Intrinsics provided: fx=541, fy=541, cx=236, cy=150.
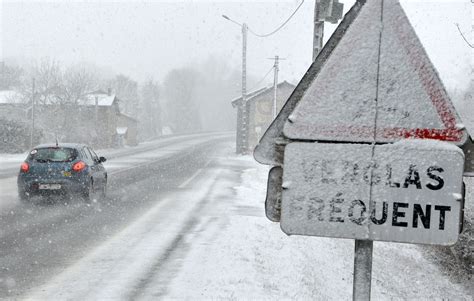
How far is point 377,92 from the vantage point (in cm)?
263

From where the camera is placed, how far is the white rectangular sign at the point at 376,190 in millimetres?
2539

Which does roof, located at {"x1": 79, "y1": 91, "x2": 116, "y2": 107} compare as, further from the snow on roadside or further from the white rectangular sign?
the white rectangular sign

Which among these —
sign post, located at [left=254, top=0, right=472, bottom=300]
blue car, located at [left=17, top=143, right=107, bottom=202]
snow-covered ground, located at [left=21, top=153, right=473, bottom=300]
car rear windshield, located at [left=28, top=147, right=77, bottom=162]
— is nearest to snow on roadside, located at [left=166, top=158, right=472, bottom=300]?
snow-covered ground, located at [left=21, top=153, right=473, bottom=300]

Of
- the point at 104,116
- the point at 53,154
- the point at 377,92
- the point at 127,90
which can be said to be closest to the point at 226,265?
the point at 377,92

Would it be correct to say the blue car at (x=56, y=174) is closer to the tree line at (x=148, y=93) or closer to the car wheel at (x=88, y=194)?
the car wheel at (x=88, y=194)

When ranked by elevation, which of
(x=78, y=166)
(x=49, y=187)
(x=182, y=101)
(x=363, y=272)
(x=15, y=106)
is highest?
(x=182, y=101)

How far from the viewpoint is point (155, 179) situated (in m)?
22.0

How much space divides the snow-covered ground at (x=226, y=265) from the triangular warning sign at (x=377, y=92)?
3.77 metres

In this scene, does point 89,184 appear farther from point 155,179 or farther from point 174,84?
point 174,84

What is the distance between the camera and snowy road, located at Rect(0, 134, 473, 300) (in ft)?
20.8

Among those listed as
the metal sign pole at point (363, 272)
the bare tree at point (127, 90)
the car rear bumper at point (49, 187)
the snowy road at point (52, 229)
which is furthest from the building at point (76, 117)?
the metal sign pole at point (363, 272)

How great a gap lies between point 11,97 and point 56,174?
46602 mm

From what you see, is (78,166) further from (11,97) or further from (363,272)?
(11,97)

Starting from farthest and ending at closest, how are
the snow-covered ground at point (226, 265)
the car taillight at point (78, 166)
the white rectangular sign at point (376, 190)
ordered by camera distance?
the car taillight at point (78, 166)
the snow-covered ground at point (226, 265)
the white rectangular sign at point (376, 190)
